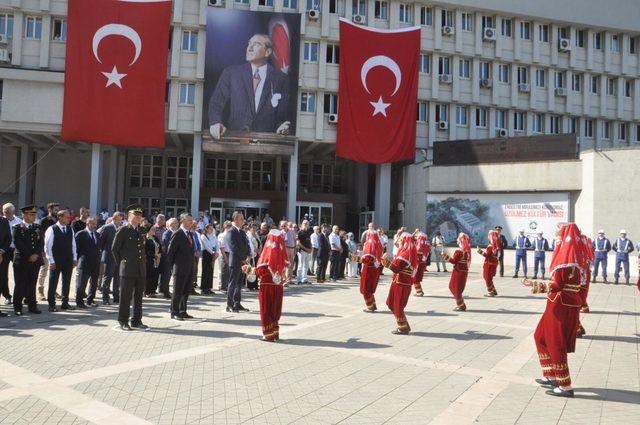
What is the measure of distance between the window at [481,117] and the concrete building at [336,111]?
0.07m

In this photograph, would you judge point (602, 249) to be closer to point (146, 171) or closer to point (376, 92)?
point (376, 92)

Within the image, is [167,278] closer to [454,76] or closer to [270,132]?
[270,132]

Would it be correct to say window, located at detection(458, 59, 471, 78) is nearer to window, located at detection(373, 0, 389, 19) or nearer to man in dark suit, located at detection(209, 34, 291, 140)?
window, located at detection(373, 0, 389, 19)

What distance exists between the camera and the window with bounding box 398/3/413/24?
111ft

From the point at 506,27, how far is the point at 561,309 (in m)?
35.1

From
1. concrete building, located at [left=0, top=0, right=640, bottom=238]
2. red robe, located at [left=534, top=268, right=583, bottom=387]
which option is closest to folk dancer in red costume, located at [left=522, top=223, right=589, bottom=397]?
red robe, located at [left=534, top=268, right=583, bottom=387]

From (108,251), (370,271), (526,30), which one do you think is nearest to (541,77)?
(526,30)

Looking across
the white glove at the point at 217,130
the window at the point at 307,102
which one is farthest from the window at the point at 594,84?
the white glove at the point at 217,130

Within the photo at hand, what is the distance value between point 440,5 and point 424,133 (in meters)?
8.76

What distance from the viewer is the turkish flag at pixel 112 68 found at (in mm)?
26891

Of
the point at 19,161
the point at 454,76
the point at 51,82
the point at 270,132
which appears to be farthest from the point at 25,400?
the point at 19,161

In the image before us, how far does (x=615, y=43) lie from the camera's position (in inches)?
1534

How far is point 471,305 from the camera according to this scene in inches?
504

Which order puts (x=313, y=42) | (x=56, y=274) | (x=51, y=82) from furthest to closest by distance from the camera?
(x=313, y=42)
(x=51, y=82)
(x=56, y=274)
